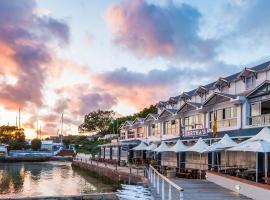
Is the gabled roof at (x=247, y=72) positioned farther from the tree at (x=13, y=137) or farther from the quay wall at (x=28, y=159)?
the tree at (x=13, y=137)

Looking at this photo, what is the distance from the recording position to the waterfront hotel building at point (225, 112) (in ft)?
107

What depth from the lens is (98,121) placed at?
146 meters

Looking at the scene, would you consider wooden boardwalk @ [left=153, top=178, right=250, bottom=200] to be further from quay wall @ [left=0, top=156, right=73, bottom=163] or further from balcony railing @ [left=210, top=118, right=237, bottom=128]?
quay wall @ [left=0, top=156, right=73, bottom=163]

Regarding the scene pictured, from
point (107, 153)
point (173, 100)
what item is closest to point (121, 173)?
point (173, 100)

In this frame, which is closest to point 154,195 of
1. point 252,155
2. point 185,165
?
point 252,155

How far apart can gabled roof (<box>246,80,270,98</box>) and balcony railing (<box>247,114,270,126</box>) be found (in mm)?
1802

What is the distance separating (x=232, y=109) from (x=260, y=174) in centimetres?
1256

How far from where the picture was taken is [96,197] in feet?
77.7

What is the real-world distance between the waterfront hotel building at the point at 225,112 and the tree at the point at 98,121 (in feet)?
292

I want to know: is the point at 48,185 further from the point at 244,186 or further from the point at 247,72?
the point at 244,186

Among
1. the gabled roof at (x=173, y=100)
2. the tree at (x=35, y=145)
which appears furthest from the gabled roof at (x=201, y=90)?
the tree at (x=35, y=145)

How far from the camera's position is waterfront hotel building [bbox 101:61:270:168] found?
32.5m

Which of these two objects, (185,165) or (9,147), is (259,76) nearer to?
(185,165)

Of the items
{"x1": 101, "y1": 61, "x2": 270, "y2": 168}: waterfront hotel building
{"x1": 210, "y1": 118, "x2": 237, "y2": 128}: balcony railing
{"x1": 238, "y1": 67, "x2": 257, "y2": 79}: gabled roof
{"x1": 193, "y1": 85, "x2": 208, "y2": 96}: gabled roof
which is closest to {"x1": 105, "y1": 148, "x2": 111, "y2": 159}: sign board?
{"x1": 101, "y1": 61, "x2": 270, "y2": 168}: waterfront hotel building
